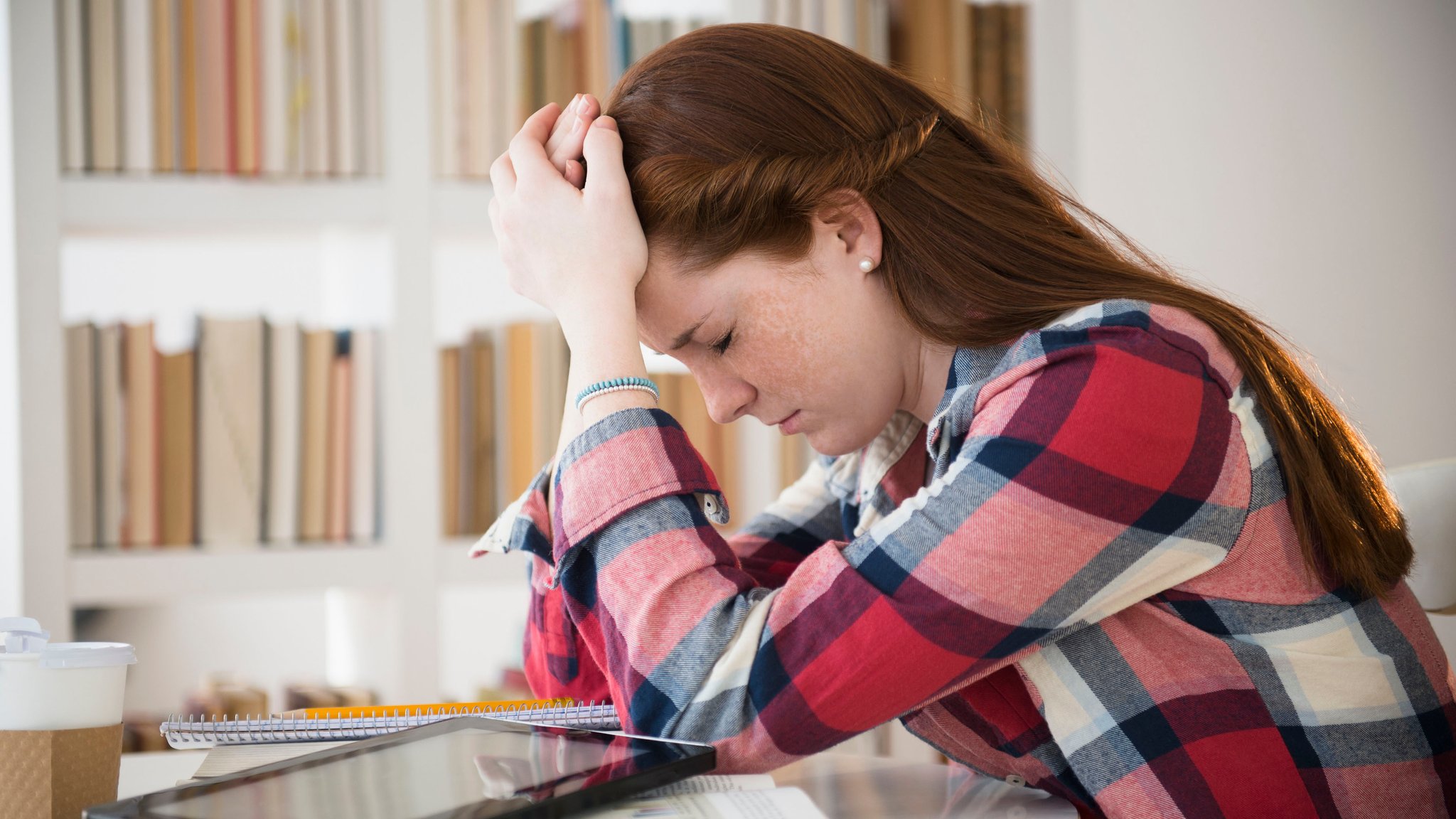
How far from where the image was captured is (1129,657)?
0.74m

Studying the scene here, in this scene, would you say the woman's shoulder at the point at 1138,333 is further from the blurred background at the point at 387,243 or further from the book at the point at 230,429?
the book at the point at 230,429

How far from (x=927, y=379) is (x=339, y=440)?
1.22m

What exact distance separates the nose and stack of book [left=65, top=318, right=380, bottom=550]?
109cm

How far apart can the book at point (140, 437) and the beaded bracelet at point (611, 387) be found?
1.26 meters

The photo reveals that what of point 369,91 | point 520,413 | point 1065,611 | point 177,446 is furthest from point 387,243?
point 1065,611

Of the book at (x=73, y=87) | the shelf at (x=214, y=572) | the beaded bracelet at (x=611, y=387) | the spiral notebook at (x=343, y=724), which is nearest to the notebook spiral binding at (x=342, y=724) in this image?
the spiral notebook at (x=343, y=724)

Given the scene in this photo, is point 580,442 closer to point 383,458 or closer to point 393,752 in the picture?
point 393,752

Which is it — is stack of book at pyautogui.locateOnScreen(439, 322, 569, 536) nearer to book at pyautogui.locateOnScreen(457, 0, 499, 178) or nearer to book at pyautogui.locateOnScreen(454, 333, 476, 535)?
book at pyautogui.locateOnScreen(454, 333, 476, 535)

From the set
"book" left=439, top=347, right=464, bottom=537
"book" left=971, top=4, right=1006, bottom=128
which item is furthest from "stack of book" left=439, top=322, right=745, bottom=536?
"book" left=971, top=4, right=1006, bottom=128

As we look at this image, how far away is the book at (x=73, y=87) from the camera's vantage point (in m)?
1.74

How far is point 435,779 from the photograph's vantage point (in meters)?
0.58

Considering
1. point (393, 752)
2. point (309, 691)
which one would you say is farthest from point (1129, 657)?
point (309, 691)

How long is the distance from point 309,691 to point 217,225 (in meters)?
0.78

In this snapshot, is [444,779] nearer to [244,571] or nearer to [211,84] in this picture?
[244,571]
